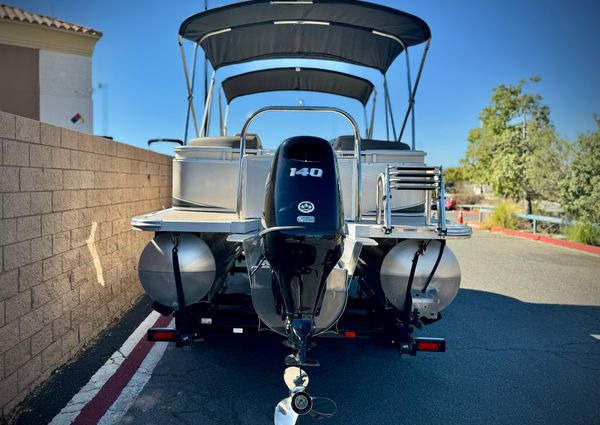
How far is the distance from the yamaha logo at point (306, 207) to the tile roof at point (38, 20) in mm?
15440

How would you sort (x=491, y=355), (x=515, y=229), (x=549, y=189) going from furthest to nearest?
(x=515, y=229) → (x=549, y=189) → (x=491, y=355)

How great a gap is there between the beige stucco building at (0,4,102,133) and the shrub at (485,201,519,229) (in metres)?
16.0

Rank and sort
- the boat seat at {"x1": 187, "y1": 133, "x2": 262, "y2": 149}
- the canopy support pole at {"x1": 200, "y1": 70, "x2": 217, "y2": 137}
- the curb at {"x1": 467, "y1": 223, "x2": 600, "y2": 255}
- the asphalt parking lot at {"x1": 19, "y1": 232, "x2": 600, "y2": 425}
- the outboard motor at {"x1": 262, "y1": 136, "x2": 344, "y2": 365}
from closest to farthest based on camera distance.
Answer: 1. the outboard motor at {"x1": 262, "y1": 136, "x2": 344, "y2": 365}
2. the asphalt parking lot at {"x1": 19, "y1": 232, "x2": 600, "y2": 425}
3. the boat seat at {"x1": 187, "y1": 133, "x2": 262, "y2": 149}
4. the canopy support pole at {"x1": 200, "y1": 70, "x2": 217, "y2": 137}
5. the curb at {"x1": 467, "y1": 223, "x2": 600, "y2": 255}

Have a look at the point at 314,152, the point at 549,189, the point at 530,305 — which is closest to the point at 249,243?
the point at 314,152

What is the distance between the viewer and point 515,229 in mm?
15789

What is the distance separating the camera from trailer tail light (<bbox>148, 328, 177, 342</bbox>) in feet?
10.3

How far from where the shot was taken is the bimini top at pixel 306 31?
439 centimetres

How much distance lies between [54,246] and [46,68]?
1395cm

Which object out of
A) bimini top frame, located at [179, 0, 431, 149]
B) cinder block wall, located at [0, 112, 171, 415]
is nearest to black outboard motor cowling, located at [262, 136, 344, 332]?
cinder block wall, located at [0, 112, 171, 415]

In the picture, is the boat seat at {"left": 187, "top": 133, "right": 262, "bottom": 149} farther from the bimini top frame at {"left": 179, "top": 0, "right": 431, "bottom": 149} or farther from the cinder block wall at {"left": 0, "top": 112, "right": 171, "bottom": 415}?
the cinder block wall at {"left": 0, "top": 112, "right": 171, "bottom": 415}

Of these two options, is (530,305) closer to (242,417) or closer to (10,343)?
(242,417)

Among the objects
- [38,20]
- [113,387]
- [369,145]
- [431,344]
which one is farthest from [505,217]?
[38,20]

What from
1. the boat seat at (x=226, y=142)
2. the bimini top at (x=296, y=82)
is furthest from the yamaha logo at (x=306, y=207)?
the bimini top at (x=296, y=82)

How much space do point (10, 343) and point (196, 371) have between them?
1.43 meters
